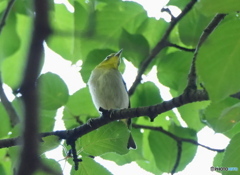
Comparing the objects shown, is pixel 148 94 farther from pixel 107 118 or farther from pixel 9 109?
pixel 9 109

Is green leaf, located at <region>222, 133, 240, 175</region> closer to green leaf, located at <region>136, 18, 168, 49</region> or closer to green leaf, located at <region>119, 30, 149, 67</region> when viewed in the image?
green leaf, located at <region>119, 30, 149, 67</region>

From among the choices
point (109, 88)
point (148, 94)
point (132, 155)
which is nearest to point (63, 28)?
point (148, 94)

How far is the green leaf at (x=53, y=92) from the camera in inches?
139

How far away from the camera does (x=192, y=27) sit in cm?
384

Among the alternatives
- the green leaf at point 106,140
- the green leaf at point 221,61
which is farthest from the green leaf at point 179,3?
the green leaf at point 221,61

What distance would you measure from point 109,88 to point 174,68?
6.23ft

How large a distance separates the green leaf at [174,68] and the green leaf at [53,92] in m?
0.91

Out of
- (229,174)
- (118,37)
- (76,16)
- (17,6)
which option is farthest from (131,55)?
(229,174)

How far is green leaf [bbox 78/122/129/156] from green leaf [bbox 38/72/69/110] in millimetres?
854

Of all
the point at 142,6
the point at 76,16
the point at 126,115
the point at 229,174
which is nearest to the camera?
the point at 229,174

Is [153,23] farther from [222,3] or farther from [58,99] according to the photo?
[222,3]

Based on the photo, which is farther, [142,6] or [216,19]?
[142,6]

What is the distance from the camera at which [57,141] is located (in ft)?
9.00

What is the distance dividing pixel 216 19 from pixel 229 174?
1.04 m
